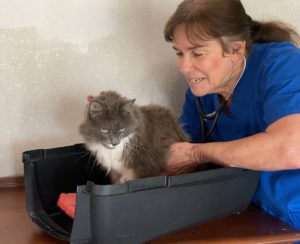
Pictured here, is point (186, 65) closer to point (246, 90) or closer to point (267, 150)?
point (246, 90)

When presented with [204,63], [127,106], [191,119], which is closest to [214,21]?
[204,63]

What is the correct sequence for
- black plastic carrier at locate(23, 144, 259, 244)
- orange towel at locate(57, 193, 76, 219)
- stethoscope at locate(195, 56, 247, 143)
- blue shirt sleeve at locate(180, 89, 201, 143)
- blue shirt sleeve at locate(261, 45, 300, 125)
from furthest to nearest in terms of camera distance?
1. blue shirt sleeve at locate(180, 89, 201, 143)
2. stethoscope at locate(195, 56, 247, 143)
3. orange towel at locate(57, 193, 76, 219)
4. blue shirt sleeve at locate(261, 45, 300, 125)
5. black plastic carrier at locate(23, 144, 259, 244)

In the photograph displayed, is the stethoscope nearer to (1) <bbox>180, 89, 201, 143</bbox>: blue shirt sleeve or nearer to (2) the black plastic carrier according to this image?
(1) <bbox>180, 89, 201, 143</bbox>: blue shirt sleeve

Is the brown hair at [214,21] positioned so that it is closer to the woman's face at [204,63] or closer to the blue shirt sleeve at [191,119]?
the woman's face at [204,63]

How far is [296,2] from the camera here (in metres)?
1.72

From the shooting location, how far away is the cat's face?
120 cm

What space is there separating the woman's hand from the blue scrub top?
20 cm

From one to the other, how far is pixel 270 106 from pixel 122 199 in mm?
476

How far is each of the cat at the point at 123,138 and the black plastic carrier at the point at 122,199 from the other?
0.09 meters

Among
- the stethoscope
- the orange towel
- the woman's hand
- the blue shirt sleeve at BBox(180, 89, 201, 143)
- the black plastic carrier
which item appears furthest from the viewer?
the blue shirt sleeve at BBox(180, 89, 201, 143)

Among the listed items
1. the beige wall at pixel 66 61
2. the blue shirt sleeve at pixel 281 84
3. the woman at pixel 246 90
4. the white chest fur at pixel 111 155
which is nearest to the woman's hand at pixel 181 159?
the woman at pixel 246 90

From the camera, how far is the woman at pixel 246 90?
3.34ft

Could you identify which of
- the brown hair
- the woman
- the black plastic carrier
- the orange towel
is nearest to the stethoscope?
the woman

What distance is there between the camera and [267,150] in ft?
3.33
